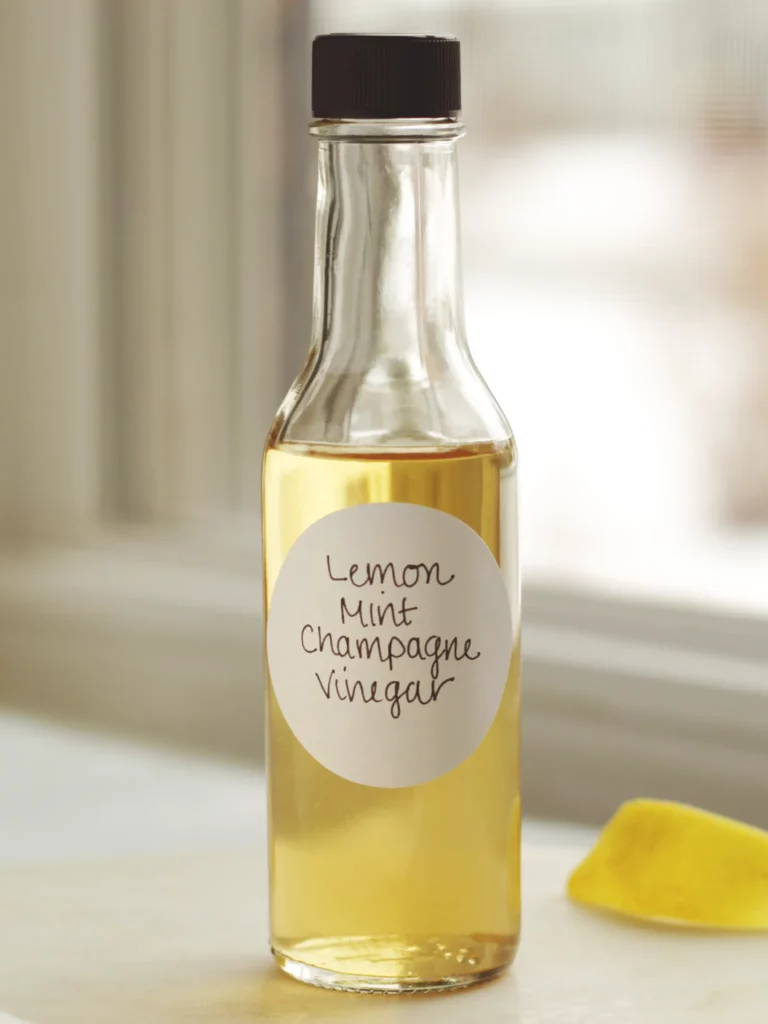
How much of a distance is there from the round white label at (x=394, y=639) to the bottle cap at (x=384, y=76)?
117 mm

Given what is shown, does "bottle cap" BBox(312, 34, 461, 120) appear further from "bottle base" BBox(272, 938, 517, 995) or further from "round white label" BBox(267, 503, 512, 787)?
"bottle base" BBox(272, 938, 517, 995)

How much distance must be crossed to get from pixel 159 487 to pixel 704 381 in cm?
34

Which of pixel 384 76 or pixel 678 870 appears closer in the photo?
pixel 384 76

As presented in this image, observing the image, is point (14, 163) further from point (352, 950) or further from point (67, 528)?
point (352, 950)

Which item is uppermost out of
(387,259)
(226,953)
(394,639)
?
(387,259)

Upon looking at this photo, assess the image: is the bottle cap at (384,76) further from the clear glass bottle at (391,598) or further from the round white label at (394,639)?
the round white label at (394,639)

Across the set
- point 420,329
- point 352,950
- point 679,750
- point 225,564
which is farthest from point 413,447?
point 225,564

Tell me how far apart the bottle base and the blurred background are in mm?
258

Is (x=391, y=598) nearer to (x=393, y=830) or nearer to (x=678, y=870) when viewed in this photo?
(x=393, y=830)

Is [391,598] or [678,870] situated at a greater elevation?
[391,598]

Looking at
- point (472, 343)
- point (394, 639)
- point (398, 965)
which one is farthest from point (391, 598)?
point (472, 343)

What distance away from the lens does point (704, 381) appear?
76 centimetres

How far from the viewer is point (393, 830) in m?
0.47

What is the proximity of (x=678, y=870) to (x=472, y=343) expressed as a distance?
36 cm
